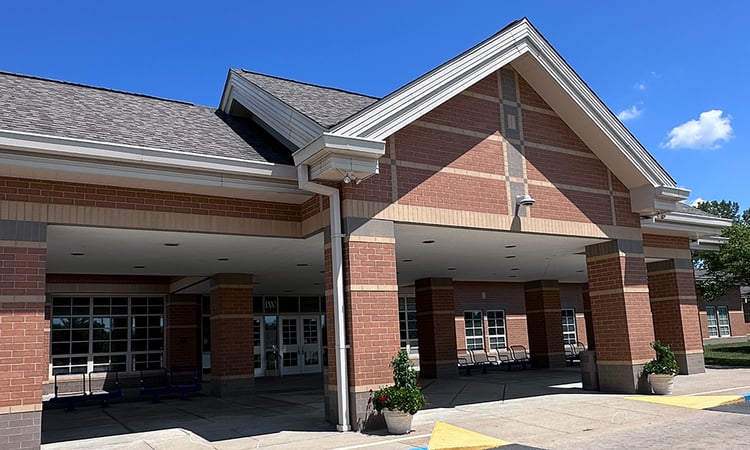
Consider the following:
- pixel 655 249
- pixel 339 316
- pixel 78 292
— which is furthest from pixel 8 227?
pixel 655 249

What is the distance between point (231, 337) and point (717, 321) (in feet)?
117

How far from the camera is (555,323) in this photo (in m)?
26.2

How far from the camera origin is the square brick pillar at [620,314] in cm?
1505

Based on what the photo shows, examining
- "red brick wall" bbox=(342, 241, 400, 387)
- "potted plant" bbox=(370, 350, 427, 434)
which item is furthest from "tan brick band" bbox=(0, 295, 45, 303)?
"potted plant" bbox=(370, 350, 427, 434)

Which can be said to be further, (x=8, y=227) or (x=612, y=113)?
(x=612, y=113)

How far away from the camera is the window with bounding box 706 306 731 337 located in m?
41.2

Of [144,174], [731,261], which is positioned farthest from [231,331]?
[731,261]

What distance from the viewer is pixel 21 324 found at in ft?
32.1

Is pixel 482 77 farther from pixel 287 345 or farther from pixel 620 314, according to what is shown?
pixel 287 345

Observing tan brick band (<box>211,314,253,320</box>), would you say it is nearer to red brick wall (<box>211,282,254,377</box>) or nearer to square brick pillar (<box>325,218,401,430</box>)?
red brick wall (<box>211,282,254,377</box>)

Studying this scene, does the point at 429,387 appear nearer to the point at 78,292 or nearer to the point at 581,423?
the point at 581,423

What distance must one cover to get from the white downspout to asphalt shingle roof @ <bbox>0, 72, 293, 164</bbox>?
110 centimetres

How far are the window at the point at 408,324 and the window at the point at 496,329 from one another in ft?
12.0

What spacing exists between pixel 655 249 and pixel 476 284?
11.0 m
